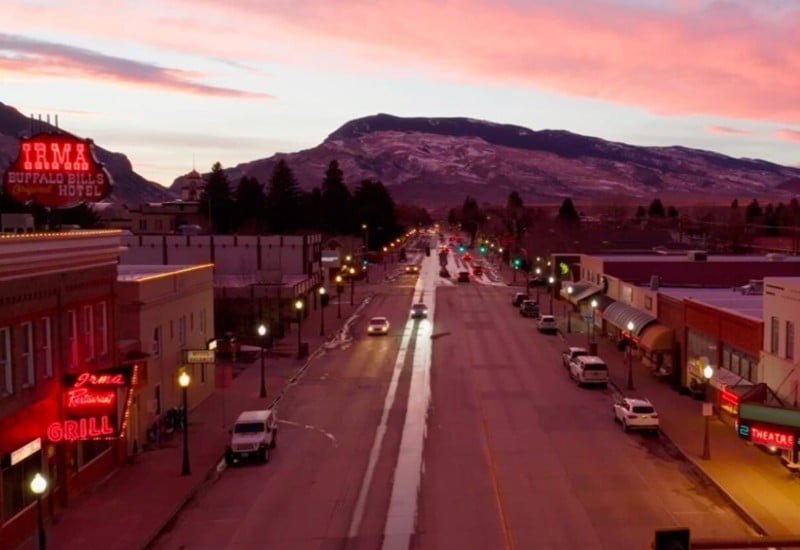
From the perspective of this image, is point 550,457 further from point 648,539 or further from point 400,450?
point 648,539

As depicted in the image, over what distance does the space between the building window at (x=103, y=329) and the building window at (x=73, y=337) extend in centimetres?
202

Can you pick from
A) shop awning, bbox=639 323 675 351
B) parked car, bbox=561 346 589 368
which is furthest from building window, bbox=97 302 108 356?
shop awning, bbox=639 323 675 351

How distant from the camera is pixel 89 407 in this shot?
26266 millimetres

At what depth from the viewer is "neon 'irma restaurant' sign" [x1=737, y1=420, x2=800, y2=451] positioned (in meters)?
22.7

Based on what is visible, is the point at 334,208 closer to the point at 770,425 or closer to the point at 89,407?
the point at 89,407

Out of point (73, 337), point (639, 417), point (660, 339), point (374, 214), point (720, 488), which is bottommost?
point (720, 488)

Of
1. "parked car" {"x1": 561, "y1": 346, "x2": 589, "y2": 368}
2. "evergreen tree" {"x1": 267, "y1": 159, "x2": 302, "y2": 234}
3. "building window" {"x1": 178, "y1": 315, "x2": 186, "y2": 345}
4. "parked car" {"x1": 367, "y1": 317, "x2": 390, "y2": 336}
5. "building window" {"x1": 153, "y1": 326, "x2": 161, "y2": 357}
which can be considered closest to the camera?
"building window" {"x1": 153, "y1": 326, "x2": 161, "y2": 357}

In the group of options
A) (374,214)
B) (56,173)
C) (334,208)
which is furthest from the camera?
(374,214)

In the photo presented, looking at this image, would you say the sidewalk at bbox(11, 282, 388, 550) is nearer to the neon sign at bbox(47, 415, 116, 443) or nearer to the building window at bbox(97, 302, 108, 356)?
the neon sign at bbox(47, 415, 116, 443)

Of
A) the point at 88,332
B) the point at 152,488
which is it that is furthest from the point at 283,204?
the point at 152,488

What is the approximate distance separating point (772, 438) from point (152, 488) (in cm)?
1795

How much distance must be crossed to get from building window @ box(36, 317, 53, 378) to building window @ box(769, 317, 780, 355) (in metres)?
24.3

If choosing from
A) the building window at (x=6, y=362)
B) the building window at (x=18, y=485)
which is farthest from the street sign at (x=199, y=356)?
the building window at (x=6, y=362)

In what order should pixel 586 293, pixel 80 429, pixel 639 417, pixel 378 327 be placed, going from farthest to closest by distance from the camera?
pixel 586 293, pixel 378 327, pixel 639 417, pixel 80 429
